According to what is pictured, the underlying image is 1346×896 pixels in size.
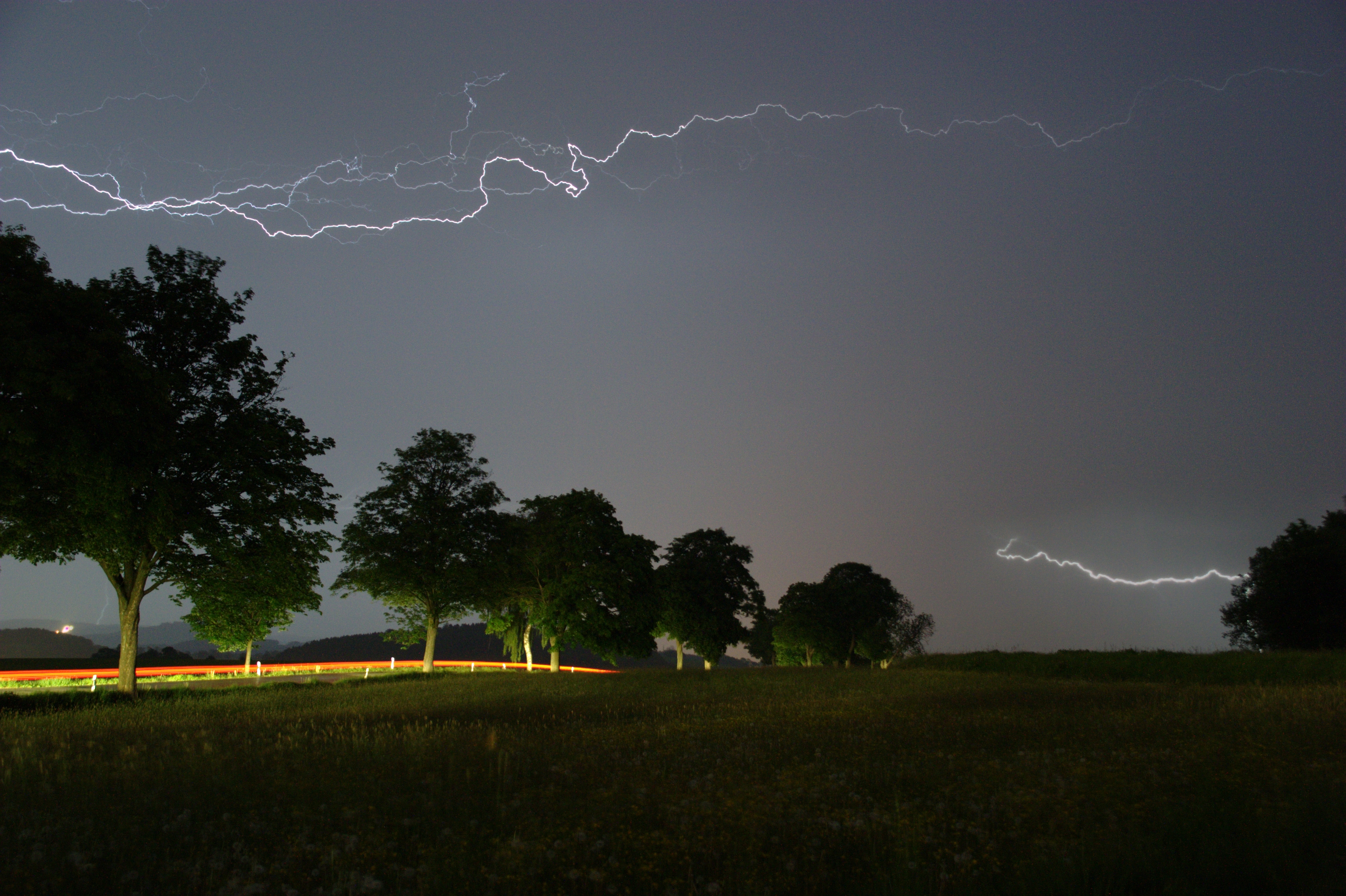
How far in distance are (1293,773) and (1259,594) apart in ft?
166

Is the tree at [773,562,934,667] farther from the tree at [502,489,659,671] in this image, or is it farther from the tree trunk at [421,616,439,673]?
the tree trunk at [421,616,439,673]

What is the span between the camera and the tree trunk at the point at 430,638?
150 feet

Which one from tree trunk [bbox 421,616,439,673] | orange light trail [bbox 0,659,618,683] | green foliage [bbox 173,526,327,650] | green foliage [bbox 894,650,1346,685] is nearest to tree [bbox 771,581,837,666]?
orange light trail [bbox 0,659,618,683]

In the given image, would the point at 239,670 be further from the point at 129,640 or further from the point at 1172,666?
the point at 1172,666

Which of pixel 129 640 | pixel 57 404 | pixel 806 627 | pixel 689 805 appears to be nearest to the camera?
pixel 689 805

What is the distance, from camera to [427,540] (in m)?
46.0

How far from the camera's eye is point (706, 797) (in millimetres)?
8188

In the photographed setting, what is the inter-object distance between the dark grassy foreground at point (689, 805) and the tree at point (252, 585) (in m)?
11.8

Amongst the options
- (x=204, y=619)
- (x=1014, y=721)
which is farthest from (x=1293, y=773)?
(x=204, y=619)

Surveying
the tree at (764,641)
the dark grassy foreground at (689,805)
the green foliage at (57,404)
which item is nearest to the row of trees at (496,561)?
the green foliage at (57,404)

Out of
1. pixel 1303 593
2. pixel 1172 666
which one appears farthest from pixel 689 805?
pixel 1303 593

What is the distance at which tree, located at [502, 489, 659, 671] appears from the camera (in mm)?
49219

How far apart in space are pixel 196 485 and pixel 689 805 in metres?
25.5

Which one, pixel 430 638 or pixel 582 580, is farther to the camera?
pixel 582 580
